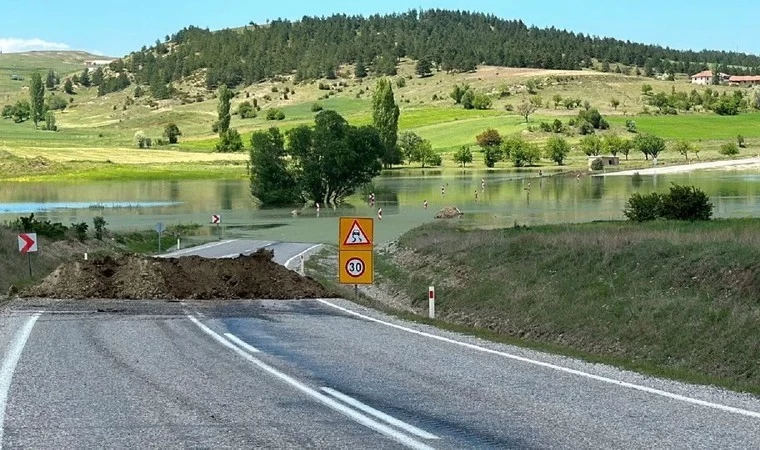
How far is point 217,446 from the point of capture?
8383 millimetres

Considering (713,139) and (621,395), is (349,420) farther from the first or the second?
(713,139)

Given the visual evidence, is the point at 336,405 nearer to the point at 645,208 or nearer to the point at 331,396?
the point at 331,396

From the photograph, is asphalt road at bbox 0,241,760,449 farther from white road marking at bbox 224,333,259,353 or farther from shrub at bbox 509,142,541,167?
shrub at bbox 509,142,541,167

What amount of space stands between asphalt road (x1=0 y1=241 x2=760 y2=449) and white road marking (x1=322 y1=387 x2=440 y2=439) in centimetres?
2

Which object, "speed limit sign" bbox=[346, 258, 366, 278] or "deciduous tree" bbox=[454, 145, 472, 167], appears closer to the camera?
"speed limit sign" bbox=[346, 258, 366, 278]

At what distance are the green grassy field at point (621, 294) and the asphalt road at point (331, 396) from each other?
1783mm

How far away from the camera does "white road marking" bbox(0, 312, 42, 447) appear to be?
10281mm

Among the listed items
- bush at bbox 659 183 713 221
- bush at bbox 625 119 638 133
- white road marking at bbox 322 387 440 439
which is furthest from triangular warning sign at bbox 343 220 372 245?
bush at bbox 625 119 638 133

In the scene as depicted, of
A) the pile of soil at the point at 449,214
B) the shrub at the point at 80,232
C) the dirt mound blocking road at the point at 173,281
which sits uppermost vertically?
the dirt mound blocking road at the point at 173,281

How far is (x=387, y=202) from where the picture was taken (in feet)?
313

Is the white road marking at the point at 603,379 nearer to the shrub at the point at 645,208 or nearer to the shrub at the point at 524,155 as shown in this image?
the shrub at the point at 645,208

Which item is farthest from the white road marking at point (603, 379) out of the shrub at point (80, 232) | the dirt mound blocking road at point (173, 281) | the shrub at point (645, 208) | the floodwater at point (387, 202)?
the floodwater at point (387, 202)

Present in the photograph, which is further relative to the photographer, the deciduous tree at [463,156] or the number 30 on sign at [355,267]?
the deciduous tree at [463,156]

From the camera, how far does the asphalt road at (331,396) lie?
344 inches
